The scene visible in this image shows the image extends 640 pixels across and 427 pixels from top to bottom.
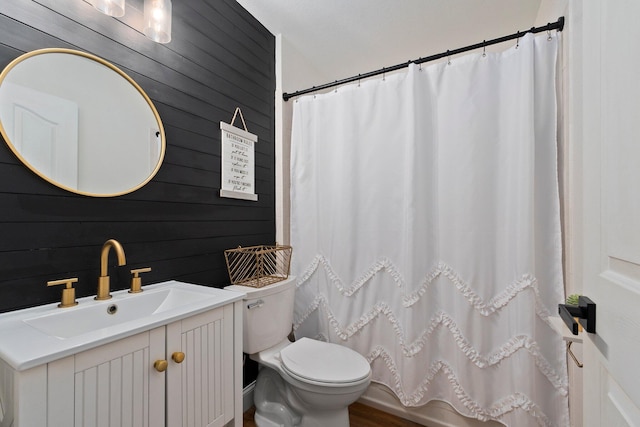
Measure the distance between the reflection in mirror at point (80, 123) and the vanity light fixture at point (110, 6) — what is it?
0.60 feet

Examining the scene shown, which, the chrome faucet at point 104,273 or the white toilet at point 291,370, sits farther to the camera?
the white toilet at point 291,370

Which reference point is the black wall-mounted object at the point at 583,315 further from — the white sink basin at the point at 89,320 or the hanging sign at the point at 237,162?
the hanging sign at the point at 237,162

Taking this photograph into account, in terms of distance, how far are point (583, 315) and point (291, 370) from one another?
3.89 ft

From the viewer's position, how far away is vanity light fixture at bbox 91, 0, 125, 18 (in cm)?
106

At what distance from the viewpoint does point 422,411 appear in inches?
64.2

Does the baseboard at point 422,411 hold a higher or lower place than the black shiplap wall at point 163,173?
lower

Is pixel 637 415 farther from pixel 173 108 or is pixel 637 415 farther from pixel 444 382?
pixel 173 108

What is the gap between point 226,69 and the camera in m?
1.69

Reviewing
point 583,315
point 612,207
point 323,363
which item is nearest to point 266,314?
point 323,363

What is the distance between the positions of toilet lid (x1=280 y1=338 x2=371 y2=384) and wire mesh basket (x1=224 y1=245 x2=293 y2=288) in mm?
400

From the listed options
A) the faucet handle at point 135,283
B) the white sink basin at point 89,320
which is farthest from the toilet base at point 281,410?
the faucet handle at point 135,283

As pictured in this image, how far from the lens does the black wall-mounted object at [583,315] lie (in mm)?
575

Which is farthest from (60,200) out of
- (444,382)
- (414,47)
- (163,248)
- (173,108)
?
(414,47)

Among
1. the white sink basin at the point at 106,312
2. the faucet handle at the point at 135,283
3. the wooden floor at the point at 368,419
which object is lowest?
the wooden floor at the point at 368,419
